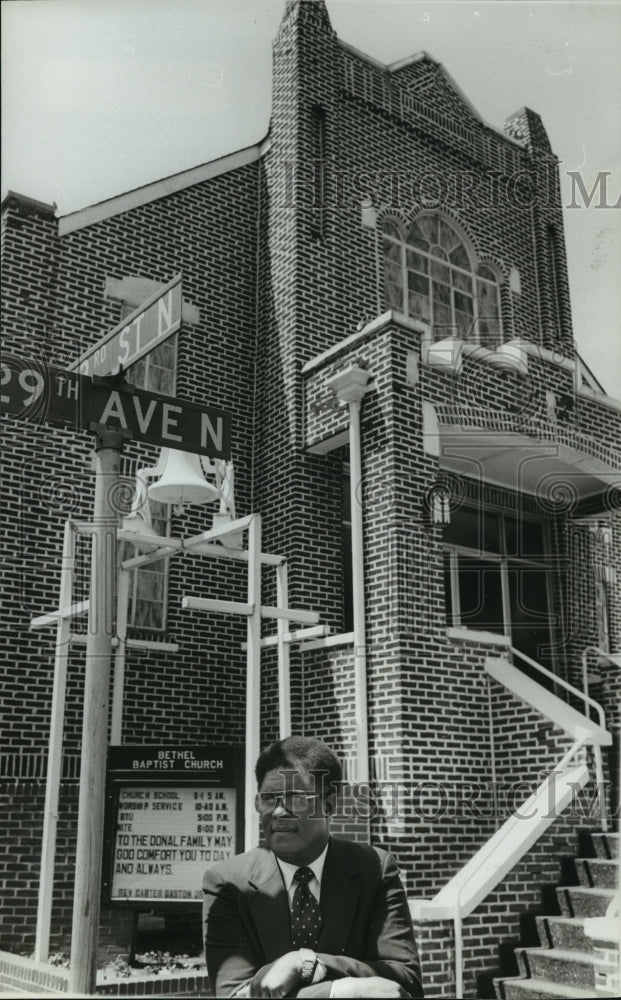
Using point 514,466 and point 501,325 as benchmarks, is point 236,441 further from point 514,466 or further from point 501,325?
point 501,325

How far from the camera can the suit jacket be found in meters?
3.59

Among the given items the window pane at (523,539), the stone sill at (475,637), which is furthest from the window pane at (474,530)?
the stone sill at (475,637)

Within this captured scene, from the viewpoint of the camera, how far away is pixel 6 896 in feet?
23.7

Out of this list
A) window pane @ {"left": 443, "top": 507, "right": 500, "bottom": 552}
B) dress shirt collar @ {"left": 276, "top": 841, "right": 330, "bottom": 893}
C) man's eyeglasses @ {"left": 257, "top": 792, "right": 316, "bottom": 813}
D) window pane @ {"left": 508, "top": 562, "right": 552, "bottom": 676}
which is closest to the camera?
dress shirt collar @ {"left": 276, "top": 841, "right": 330, "bottom": 893}

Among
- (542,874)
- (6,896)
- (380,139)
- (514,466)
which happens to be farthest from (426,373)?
(6,896)

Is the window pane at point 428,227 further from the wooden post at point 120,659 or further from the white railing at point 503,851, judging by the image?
the white railing at point 503,851

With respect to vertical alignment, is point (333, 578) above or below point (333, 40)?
below

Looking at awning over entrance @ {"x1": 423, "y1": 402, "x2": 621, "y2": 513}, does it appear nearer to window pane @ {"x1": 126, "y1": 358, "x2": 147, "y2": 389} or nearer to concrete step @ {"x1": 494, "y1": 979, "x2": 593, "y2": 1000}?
window pane @ {"x1": 126, "y1": 358, "x2": 147, "y2": 389}

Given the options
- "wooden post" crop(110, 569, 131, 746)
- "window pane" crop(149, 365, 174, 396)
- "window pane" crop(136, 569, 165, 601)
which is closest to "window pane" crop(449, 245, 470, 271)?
"window pane" crop(149, 365, 174, 396)

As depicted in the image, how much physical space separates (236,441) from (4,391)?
437cm

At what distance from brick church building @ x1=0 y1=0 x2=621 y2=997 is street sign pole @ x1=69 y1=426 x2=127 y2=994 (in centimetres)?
204

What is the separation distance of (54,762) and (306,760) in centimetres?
337

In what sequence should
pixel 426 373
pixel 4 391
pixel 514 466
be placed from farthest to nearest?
pixel 514 466 → pixel 426 373 → pixel 4 391

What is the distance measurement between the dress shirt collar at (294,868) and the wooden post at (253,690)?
2.50 m
